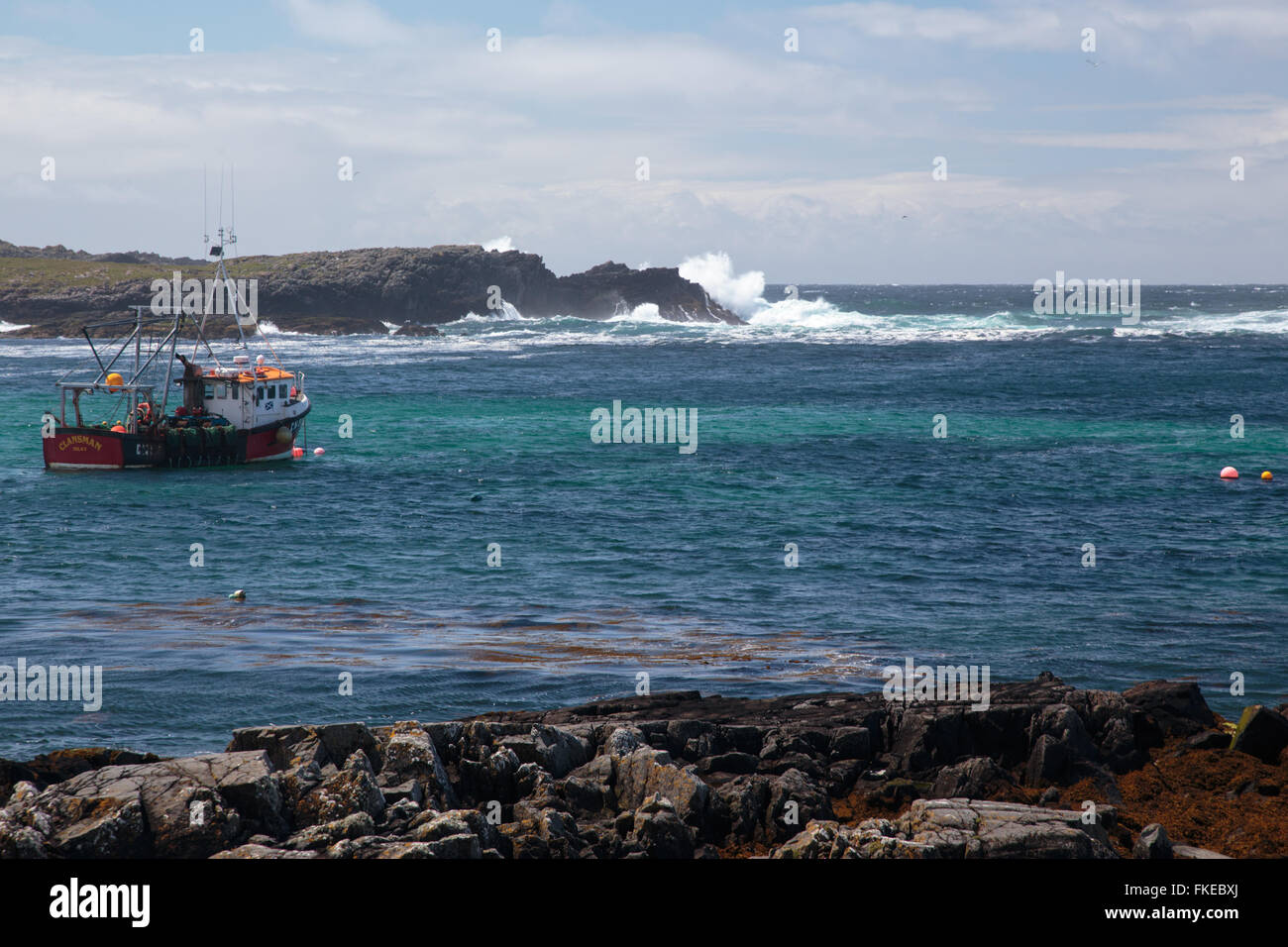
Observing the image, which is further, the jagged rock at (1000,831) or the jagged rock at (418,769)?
the jagged rock at (418,769)

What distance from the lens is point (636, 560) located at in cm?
2761

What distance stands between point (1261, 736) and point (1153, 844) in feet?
13.3

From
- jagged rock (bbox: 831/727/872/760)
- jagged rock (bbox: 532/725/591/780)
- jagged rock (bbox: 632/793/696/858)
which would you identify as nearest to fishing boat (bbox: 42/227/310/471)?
jagged rock (bbox: 532/725/591/780)

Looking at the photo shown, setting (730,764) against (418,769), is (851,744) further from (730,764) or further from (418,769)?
(418,769)

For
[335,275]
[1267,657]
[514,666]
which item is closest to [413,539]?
[514,666]

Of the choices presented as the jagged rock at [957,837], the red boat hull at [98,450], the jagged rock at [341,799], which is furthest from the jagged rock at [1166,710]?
the red boat hull at [98,450]

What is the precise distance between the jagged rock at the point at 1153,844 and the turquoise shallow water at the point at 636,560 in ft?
23.3

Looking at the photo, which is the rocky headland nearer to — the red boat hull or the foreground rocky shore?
the red boat hull

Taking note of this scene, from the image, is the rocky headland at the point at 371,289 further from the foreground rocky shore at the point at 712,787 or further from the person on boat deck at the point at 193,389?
the foreground rocky shore at the point at 712,787

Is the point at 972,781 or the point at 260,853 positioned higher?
the point at 260,853

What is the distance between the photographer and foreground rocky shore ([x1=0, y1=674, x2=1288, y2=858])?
34.8 feet

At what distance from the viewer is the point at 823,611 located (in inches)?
909

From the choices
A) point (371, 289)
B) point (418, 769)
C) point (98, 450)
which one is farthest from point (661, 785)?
point (371, 289)

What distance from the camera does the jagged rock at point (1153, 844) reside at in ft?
36.0
